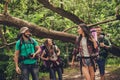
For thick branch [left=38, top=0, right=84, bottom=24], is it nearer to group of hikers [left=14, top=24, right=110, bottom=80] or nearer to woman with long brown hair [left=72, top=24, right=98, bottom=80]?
group of hikers [left=14, top=24, right=110, bottom=80]

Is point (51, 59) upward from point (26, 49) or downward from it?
downward

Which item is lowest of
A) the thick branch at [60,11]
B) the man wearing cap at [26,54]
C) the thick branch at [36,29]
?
the man wearing cap at [26,54]

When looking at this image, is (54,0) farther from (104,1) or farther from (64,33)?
(104,1)

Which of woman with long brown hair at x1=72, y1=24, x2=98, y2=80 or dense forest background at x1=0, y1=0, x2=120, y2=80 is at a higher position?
dense forest background at x1=0, y1=0, x2=120, y2=80

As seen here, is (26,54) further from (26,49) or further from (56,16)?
(56,16)

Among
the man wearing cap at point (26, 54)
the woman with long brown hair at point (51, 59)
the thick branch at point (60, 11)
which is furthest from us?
the thick branch at point (60, 11)

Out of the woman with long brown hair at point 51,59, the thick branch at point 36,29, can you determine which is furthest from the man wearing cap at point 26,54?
the thick branch at point 36,29

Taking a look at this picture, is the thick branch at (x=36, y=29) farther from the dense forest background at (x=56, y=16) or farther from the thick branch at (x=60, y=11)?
the thick branch at (x=60, y=11)

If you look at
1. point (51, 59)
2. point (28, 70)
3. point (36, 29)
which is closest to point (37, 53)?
point (28, 70)

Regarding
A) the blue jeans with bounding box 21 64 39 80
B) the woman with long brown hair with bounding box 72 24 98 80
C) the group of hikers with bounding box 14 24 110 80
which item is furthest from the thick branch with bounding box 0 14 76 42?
the woman with long brown hair with bounding box 72 24 98 80

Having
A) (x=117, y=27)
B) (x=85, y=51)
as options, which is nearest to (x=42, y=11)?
(x=117, y=27)

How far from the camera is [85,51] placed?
875 cm

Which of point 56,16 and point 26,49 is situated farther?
point 56,16

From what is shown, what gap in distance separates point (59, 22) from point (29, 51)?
548 centimetres
